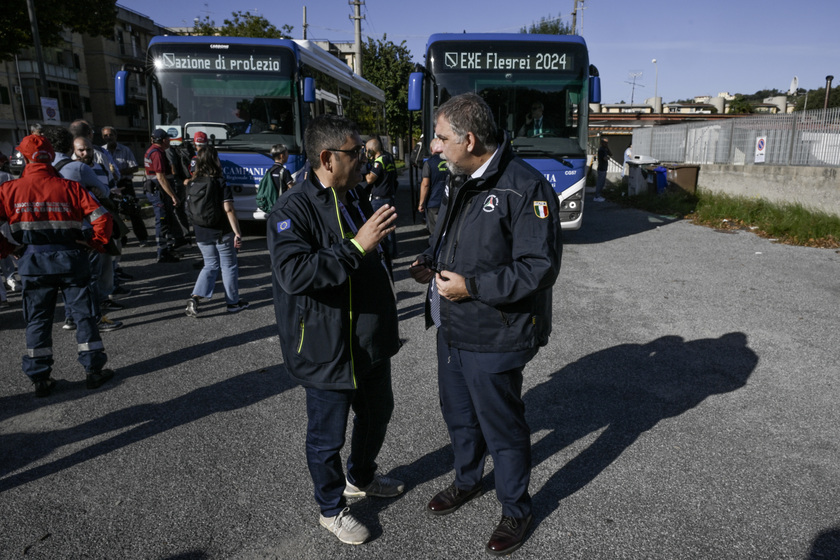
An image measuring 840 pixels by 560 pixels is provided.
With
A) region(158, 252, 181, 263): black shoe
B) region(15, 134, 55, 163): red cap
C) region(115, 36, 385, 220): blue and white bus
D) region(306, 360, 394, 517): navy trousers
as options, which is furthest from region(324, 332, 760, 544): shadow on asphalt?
region(115, 36, 385, 220): blue and white bus

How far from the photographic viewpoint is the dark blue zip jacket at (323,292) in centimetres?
230

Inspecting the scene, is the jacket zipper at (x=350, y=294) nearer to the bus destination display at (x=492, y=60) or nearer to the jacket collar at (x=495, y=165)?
the jacket collar at (x=495, y=165)

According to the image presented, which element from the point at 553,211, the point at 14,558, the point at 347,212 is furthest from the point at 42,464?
the point at 553,211

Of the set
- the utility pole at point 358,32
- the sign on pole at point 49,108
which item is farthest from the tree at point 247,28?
the sign on pole at point 49,108

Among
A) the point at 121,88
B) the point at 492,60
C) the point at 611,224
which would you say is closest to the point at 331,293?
the point at 492,60

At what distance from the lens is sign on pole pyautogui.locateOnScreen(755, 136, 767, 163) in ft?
45.3

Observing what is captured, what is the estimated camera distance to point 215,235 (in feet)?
19.6

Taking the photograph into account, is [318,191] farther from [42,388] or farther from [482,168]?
[42,388]

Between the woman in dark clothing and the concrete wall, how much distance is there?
10.8 metres

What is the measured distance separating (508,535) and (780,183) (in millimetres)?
12815

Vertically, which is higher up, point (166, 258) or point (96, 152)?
point (96, 152)

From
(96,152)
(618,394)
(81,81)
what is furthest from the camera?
(81,81)

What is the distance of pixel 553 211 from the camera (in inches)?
95.1

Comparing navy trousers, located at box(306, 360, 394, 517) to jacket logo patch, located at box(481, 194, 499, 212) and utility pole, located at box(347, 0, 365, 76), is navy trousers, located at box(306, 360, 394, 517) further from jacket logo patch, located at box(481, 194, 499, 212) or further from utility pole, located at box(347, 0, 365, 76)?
utility pole, located at box(347, 0, 365, 76)
